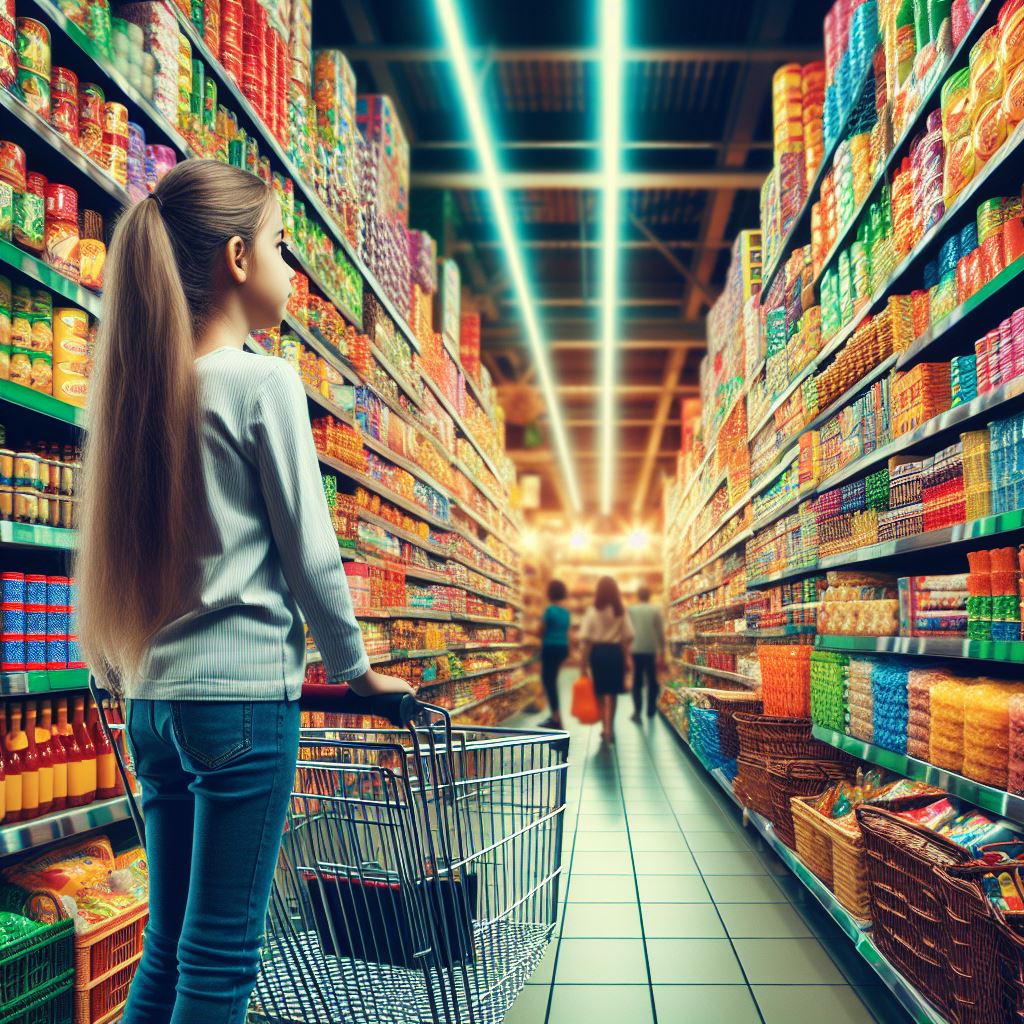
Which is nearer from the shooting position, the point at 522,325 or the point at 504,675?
the point at 504,675

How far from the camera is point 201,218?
56.4 inches

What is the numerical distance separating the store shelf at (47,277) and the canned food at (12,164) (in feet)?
0.46

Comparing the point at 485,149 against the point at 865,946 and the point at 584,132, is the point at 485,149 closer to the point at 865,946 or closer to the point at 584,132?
the point at 584,132

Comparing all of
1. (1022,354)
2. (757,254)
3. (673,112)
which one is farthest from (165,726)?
(673,112)

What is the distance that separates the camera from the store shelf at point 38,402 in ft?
6.74

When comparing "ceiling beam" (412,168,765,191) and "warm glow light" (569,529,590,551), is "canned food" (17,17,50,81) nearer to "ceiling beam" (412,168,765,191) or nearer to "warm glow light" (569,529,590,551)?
"ceiling beam" (412,168,765,191)

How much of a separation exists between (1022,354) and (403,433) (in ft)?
14.8

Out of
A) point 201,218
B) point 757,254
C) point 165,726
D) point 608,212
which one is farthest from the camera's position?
point 608,212

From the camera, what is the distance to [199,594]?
132cm

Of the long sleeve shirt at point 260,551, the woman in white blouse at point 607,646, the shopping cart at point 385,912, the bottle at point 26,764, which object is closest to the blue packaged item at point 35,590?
the bottle at point 26,764

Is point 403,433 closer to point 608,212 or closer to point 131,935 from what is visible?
point 608,212

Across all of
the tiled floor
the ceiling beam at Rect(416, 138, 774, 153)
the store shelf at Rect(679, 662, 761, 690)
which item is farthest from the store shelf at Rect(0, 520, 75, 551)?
the ceiling beam at Rect(416, 138, 774, 153)

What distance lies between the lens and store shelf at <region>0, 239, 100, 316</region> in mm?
2082

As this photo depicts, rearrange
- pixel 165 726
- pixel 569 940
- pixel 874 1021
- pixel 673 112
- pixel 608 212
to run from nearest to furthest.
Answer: pixel 165 726 < pixel 874 1021 < pixel 569 940 < pixel 608 212 < pixel 673 112
